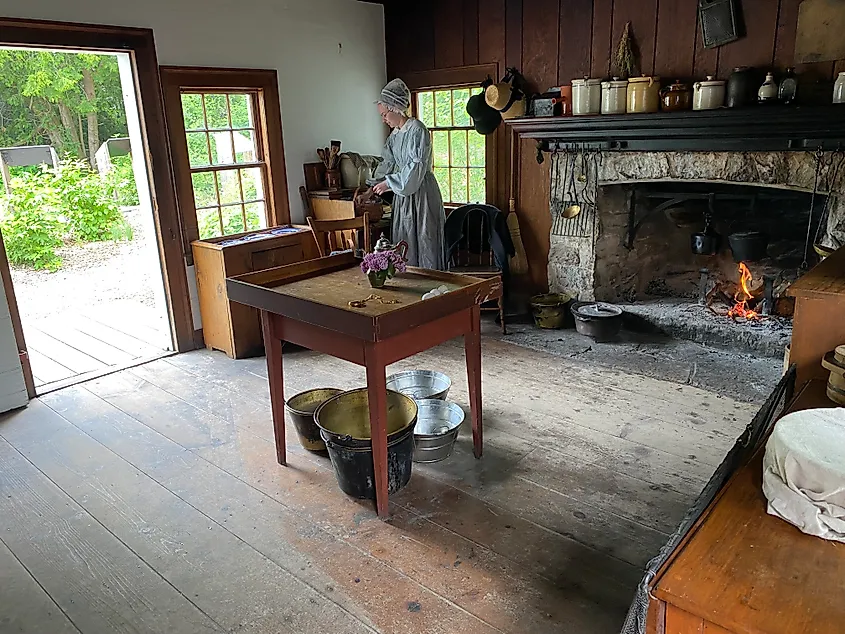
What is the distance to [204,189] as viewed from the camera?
4.39 m

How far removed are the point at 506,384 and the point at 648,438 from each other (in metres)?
0.93

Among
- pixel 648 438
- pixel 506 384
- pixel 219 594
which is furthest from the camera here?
pixel 506 384

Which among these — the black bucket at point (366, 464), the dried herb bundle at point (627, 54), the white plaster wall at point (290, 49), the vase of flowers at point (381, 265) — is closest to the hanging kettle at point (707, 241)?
the dried herb bundle at point (627, 54)

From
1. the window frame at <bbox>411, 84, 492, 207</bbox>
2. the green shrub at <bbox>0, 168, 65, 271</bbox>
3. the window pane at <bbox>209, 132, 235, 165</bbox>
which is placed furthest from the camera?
the green shrub at <bbox>0, 168, 65, 271</bbox>

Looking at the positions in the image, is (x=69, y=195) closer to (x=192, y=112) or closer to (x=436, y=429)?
(x=192, y=112)

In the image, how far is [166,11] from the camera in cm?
397

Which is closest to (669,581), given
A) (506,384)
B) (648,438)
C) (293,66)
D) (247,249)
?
(648,438)

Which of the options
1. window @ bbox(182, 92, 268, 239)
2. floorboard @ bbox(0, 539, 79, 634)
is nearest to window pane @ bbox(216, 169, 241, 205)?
window @ bbox(182, 92, 268, 239)

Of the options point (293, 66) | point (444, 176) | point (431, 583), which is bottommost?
point (431, 583)

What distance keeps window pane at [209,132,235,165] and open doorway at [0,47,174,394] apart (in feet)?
5.20

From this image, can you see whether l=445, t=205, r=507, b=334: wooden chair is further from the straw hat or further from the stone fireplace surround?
the straw hat

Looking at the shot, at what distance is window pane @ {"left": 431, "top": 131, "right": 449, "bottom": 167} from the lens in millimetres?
5152

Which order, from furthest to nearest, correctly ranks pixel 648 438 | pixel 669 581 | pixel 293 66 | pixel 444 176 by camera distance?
pixel 444 176 < pixel 293 66 < pixel 648 438 < pixel 669 581

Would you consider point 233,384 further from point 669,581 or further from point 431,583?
point 669,581
